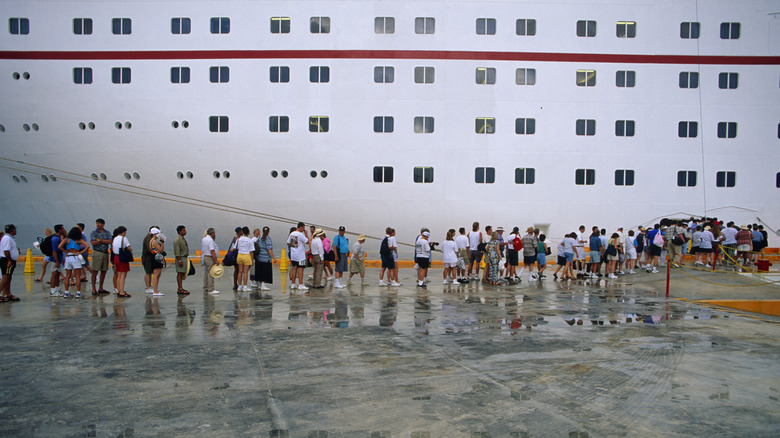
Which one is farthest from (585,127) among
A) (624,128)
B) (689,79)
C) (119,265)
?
(119,265)

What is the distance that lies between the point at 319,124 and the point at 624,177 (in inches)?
425

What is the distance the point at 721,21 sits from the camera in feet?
63.7

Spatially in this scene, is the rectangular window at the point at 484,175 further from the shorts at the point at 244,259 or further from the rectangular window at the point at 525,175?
the shorts at the point at 244,259

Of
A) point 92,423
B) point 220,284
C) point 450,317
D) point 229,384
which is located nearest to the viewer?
point 92,423

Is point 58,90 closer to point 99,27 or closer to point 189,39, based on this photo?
point 99,27

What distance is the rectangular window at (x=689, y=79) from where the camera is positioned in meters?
19.5

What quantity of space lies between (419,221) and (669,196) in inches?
355

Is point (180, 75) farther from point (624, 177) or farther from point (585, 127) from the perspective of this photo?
point (624, 177)

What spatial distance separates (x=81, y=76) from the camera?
18297 millimetres

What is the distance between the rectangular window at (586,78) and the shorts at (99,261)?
1585 centimetres

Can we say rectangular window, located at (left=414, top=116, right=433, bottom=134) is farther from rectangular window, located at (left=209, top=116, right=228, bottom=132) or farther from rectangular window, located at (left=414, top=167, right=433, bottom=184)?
rectangular window, located at (left=209, top=116, right=228, bottom=132)

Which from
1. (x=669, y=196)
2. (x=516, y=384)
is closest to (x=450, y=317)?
(x=516, y=384)

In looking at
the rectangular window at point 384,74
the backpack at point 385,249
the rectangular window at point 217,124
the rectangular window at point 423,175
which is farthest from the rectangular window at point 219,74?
the backpack at point 385,249

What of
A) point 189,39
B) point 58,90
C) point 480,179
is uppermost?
point 189,39
